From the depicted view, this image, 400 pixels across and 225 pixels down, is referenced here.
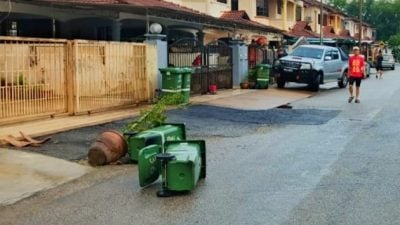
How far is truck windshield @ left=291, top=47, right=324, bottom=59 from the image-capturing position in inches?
1144

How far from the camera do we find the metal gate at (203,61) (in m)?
22.7

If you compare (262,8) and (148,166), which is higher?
(262,8)

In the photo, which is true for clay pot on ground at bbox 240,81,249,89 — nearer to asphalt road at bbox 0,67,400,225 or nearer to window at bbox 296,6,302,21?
asphalt road at bbox 0,67,400,225

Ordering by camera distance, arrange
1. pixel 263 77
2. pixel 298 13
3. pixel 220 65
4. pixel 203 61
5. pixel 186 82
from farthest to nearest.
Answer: pixel 298 13 < pixel 263 77 < pixel 220 65 < pixel 203 61 < pixel 186 82

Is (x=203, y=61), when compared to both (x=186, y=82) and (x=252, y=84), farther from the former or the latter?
(x=252, y=84)

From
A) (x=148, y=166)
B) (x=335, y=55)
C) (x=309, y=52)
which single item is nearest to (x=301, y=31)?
(x=335, y=55)

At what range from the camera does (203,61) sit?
2442 cm

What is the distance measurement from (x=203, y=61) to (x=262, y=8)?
25957mm

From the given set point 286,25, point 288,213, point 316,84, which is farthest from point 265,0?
point 288,213

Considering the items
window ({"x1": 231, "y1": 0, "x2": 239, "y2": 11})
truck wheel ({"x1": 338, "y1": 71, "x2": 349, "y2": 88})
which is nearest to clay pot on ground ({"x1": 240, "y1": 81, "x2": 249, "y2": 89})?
truck wheel ({"x1": 338, "y1": 71, "x2": 349, "y2": 88})

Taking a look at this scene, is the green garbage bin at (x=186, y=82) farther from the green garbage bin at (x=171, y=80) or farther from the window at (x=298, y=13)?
the window at (x=298, y=13)

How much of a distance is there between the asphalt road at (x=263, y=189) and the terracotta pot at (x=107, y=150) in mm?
225

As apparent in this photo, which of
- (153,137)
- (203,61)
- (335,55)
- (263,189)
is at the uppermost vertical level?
(335,55)

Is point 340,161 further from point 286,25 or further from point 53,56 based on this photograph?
point 286,25
